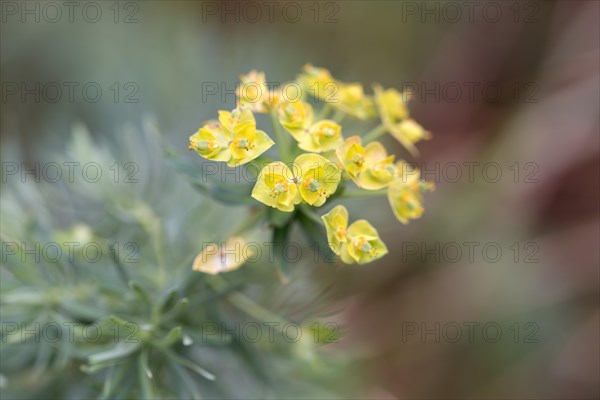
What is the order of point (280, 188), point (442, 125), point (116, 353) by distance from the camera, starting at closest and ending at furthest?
point (280, 188), point (116, 353), point (442, 125)

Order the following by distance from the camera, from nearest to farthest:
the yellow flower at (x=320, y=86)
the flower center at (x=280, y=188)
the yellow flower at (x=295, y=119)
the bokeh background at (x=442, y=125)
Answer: the flower center at (x=280, y=188)
the yellow flower at (x=295, y=119)
the yellow flower at (x=320, y=86)
the bokeh background at (x=442, y=125)

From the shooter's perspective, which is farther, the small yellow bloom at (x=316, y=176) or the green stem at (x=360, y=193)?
the green stem at (x=360, y=193)

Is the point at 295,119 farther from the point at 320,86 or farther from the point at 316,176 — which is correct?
the point at 320,86

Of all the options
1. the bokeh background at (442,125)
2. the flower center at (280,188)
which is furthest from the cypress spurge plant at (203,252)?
the bokeh background at (442,125)

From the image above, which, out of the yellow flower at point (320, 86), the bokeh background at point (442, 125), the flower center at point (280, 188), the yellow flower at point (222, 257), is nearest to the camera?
the flower center at point (280, 188)

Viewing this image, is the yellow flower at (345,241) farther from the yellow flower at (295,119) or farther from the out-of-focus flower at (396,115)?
the out-of-focus flower at (396,115)

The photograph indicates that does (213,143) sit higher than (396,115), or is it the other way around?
(396,115)

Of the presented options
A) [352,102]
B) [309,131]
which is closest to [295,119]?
[309,131]
